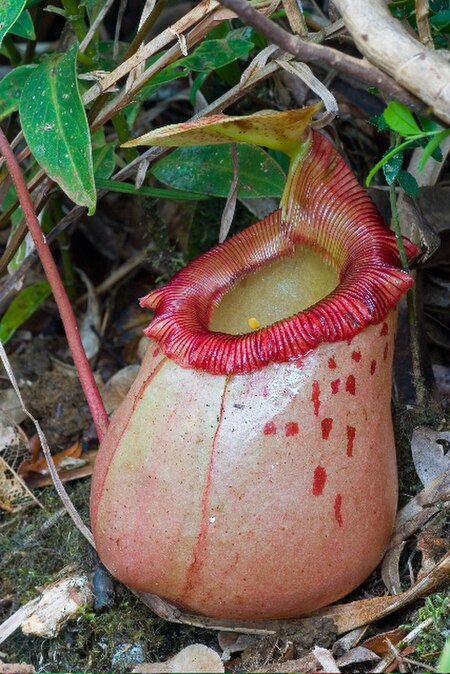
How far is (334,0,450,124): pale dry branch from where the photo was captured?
1544 millimetres

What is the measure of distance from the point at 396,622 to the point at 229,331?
790 millimetres

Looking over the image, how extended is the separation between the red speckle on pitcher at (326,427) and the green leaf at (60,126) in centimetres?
70

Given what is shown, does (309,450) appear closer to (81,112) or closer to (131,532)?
(131,532)

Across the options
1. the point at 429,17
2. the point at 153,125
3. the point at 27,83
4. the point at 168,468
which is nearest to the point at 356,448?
the point at 168,468

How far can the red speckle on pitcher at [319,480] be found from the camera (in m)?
1.79

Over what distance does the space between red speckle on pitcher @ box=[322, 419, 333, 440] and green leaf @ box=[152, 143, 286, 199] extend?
801 millimetres

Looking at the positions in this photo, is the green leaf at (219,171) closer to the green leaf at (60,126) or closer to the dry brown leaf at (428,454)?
the green leaf at (60,126)

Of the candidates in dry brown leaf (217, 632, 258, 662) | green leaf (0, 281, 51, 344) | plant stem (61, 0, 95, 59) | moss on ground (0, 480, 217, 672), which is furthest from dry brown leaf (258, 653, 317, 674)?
plant stem (61, 0, 95, 59)

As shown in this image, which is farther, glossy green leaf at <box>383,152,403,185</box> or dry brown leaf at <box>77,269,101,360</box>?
dry brown leaf at <box>77,269,101,360</box>

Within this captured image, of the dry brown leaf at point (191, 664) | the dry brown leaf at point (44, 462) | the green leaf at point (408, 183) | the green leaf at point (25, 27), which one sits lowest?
the dry brown leaf at point (44, 462)

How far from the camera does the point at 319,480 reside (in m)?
1.79

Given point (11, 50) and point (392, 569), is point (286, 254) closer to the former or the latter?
point (392, 569)

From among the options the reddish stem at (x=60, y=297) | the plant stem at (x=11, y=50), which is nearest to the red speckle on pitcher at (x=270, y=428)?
the reddish stem at (x=60, y=297)

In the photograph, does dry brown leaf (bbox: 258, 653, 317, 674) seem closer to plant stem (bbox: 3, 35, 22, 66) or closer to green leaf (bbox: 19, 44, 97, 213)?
green leaf (bbox: 19, 44, 97, 213)
